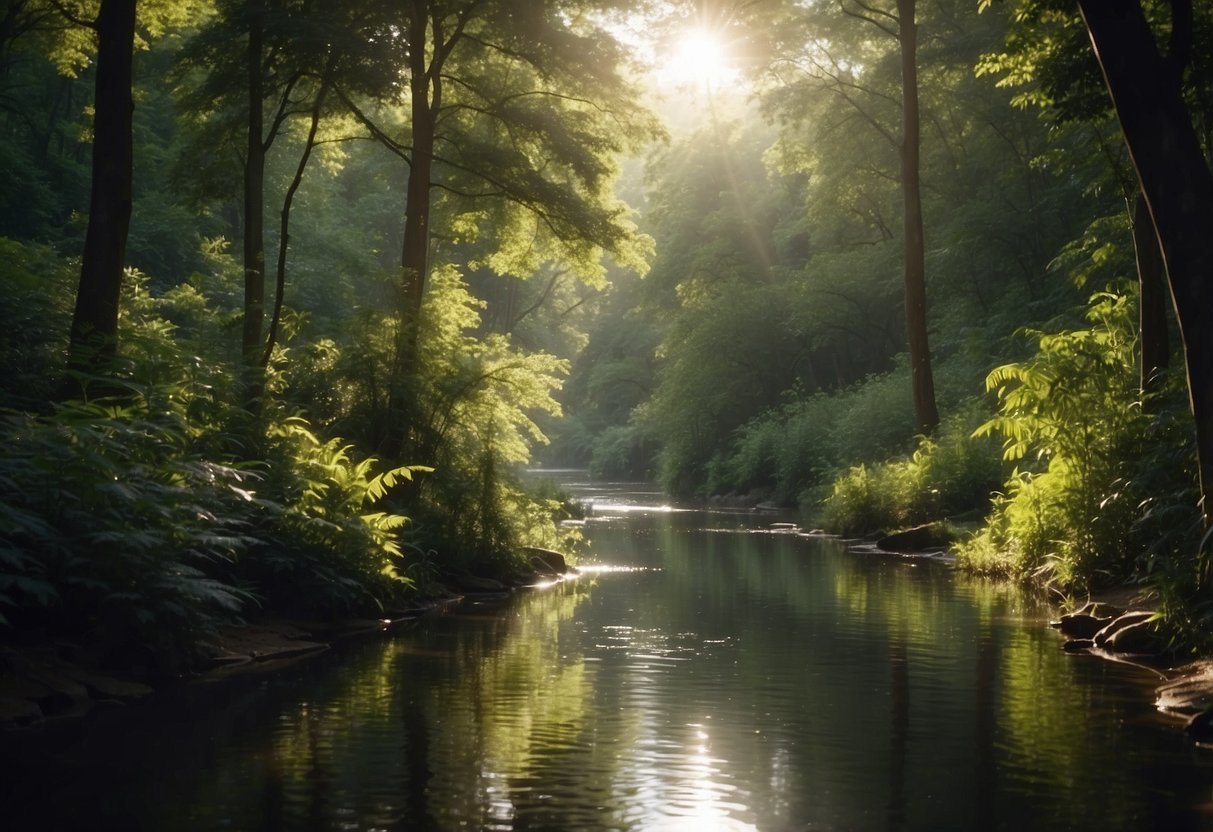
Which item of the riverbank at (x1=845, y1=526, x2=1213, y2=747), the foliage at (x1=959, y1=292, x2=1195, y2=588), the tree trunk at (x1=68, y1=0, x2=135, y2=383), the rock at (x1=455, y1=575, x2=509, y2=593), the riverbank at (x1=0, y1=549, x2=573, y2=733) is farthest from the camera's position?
the rock at (x1=455, y1=575, x2=509, y2=593)

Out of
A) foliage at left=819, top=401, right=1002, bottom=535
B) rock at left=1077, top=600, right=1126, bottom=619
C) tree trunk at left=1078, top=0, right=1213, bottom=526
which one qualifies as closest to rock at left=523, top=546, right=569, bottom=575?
foliage at left=819, top=401, right=1002, bottom=535

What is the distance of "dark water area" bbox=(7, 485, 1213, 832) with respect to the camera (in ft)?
20.4

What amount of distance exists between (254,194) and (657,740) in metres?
11.8

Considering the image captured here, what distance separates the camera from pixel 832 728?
8.16 meters

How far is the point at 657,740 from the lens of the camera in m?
7.78

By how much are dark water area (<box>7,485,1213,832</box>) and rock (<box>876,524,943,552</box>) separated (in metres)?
9.15

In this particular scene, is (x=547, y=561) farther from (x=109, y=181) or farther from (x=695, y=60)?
(x=695, y=60)

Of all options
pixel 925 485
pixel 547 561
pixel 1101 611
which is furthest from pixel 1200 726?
pixel 925 485

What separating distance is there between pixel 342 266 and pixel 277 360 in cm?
2585

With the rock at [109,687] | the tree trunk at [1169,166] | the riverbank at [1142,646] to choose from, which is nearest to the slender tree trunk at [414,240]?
the rock at [109,687]

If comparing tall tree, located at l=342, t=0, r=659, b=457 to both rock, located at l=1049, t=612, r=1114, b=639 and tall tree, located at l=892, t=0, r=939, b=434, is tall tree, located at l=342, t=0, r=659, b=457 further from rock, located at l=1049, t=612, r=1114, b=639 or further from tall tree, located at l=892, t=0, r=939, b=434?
rock, located at l=1049, t=612, r=1114, b=639

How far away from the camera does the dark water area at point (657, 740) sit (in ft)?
20.4

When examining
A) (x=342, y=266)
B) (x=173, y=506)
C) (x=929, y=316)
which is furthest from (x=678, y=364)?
(x=173, y=506)

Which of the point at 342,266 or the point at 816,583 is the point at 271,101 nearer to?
the point at 816,583
